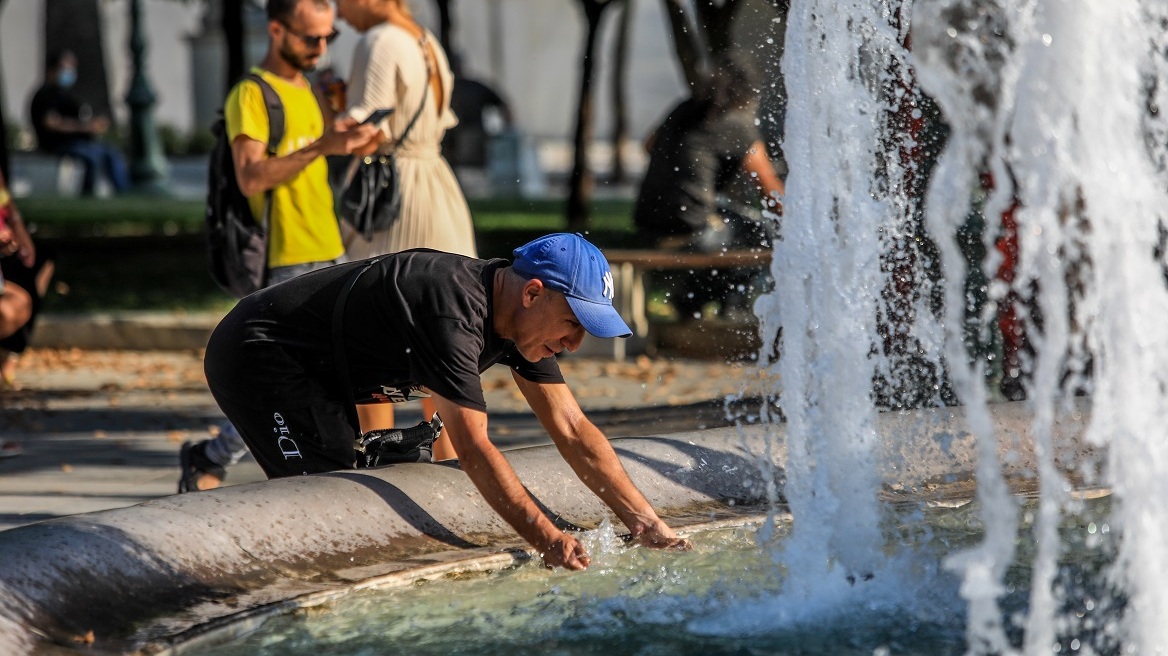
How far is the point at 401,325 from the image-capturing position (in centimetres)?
346

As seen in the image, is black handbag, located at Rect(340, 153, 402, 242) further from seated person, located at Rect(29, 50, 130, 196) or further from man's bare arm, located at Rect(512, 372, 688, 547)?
seated person, located at Rect(29, 50, 130, 196)

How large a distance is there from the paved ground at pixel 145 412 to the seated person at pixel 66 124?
36.3 ft

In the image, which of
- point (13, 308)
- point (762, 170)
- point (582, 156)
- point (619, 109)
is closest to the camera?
point (13, 308)

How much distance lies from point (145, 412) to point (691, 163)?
3191 millimetres

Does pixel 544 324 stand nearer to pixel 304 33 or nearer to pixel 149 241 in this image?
pixel 304 33

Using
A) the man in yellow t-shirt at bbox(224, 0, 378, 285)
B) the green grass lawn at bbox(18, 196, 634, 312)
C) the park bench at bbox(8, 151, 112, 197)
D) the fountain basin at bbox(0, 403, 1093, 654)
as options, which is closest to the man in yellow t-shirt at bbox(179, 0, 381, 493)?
the man in yellow t-shirt at bbox(224, 0, 378, 285)

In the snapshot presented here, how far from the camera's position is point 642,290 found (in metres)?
8.94

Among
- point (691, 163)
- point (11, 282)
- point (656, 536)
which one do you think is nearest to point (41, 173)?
point (691, 163)

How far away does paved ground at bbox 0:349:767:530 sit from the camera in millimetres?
5543

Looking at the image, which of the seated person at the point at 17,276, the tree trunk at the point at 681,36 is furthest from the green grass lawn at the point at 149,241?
Answer: the seated person at the point at 17,276

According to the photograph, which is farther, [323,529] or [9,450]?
[9,450]

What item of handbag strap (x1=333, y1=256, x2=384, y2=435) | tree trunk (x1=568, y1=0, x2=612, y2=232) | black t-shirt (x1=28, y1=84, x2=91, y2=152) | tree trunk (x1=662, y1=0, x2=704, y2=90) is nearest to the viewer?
handbag strap (x1=333, y1=256, x2=384, y2=435)

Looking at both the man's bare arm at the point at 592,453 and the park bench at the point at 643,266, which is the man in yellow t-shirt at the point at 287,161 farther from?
the park bench at the point at 643,266

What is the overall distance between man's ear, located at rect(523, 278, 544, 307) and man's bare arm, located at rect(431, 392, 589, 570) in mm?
262
